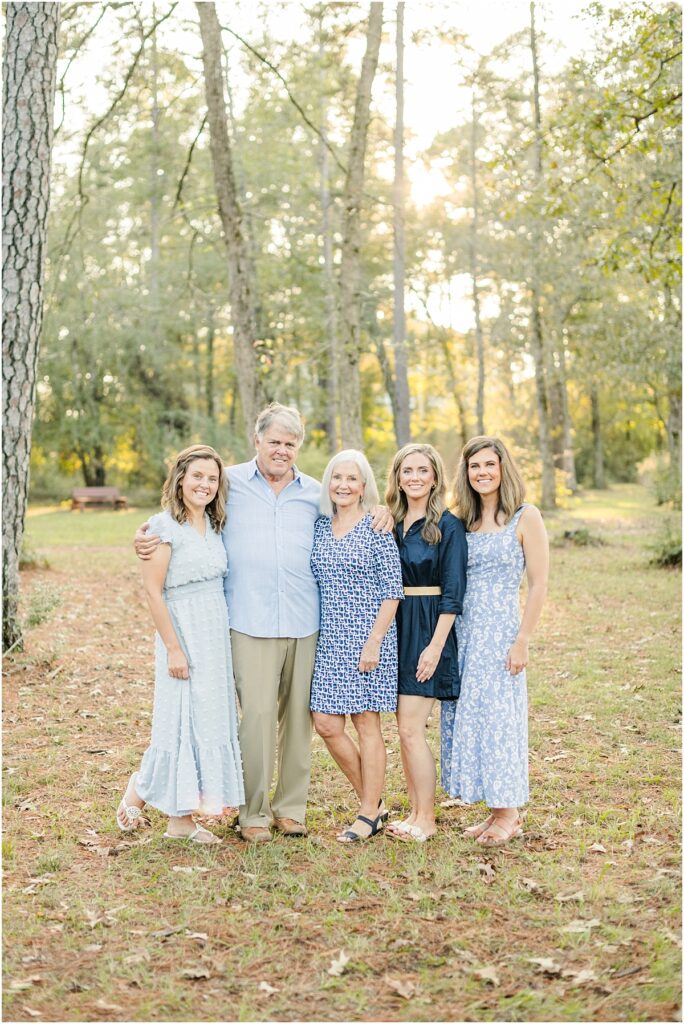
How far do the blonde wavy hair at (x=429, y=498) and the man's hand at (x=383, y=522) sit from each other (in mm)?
158

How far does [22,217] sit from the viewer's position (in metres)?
7.16

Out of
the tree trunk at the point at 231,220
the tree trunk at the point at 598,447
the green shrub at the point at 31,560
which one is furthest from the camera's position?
the tree trunk at the point at 598,447

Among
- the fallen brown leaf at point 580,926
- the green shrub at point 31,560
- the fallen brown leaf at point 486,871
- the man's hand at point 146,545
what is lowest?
the fallen brown leaf at point 486,871

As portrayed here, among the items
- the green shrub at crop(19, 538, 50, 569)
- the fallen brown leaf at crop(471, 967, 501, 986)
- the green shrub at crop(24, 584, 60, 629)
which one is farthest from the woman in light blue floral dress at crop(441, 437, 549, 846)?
the green shrub at crop(19, 538, 50, 569)

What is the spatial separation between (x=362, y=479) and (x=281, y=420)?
1.63 ft

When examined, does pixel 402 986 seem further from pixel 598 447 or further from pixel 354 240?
pixel 598 447

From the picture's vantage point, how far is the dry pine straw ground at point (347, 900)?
3.34 meters

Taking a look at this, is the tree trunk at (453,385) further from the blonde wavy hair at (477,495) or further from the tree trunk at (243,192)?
the blonde wavy hair at (477,495)

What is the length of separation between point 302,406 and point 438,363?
643cm

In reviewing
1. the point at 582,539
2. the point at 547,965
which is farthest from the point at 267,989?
the point at 582,539

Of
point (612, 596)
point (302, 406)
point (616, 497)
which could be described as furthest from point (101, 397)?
point (612, 596)

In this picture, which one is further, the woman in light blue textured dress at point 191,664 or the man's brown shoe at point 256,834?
the man's brown shoe at point 256,834

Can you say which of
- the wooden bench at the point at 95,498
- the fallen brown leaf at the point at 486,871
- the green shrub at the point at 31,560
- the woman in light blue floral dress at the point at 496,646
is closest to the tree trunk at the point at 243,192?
the wooden bench at the point at 95,498

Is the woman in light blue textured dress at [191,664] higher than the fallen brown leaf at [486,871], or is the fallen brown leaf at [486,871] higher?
the woman in light blue textured dress at [191,664]
